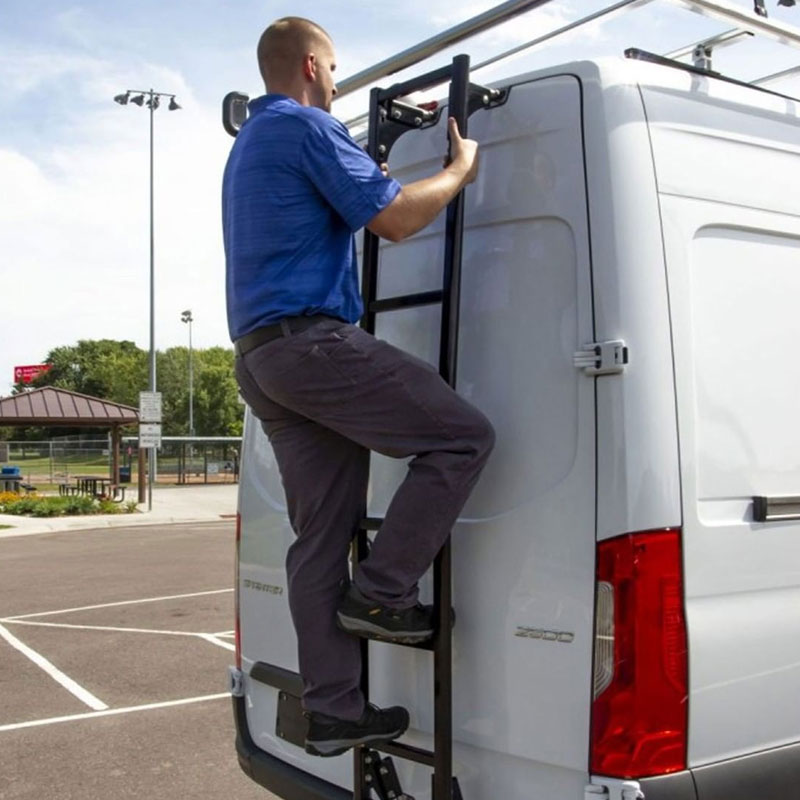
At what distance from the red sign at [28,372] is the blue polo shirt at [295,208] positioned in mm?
102322

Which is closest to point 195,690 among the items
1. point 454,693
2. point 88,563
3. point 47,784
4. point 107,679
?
point 107,679

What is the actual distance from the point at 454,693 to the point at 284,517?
1065 millimetres

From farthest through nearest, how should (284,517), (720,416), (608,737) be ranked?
1. (284,517)
2. (720,416)
3. (608,737)

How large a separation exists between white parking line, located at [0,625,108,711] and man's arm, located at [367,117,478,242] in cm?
458

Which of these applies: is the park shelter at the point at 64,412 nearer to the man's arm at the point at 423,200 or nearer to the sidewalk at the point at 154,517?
the sidewalk at the point at 154,517

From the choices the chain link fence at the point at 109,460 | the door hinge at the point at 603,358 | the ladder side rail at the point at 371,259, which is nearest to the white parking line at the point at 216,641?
the ladder side rail at the point at 371,259

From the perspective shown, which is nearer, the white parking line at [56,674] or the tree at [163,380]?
the white parking line at [56,674]

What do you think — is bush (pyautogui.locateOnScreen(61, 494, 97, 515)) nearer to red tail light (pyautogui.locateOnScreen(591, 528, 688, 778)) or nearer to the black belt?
the black belt

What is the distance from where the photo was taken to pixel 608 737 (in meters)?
2.49

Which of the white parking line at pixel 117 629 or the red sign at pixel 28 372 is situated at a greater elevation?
the red sign at pixel 28 372

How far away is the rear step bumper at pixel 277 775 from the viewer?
131 inches

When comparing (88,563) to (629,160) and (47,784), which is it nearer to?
(47,784)

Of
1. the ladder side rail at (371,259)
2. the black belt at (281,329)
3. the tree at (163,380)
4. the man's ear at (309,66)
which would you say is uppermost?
the tree at (163,380)

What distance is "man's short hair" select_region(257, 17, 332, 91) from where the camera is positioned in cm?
290
